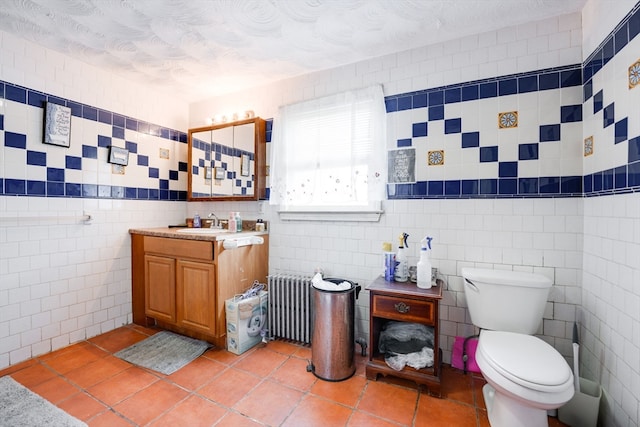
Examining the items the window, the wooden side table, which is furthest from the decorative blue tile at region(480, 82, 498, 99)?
the wooden side table

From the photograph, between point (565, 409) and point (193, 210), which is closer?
point (565, 409)

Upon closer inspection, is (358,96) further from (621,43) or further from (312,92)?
(621,43)

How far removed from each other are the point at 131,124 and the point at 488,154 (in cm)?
319

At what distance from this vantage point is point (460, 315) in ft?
6.84

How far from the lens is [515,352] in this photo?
140 cm

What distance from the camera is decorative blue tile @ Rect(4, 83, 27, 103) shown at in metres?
2.04

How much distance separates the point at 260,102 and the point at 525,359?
2.84 m

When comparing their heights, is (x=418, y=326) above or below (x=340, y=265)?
below

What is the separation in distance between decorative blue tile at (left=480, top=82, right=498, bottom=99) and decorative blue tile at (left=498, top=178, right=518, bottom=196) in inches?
23.7

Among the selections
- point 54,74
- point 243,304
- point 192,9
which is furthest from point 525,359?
point 54,74

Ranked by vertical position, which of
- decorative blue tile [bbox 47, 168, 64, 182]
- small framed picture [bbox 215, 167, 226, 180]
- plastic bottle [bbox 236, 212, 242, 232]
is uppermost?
small framed picture [bbox 215, 167, 226, 180]

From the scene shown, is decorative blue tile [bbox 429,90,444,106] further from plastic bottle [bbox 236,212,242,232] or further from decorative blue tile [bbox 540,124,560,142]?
plastic bottle [bbox 236,212,242,232]

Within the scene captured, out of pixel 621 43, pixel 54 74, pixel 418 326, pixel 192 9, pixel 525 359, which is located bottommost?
pixel 418 326

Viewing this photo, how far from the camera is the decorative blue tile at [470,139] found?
2029 mm
